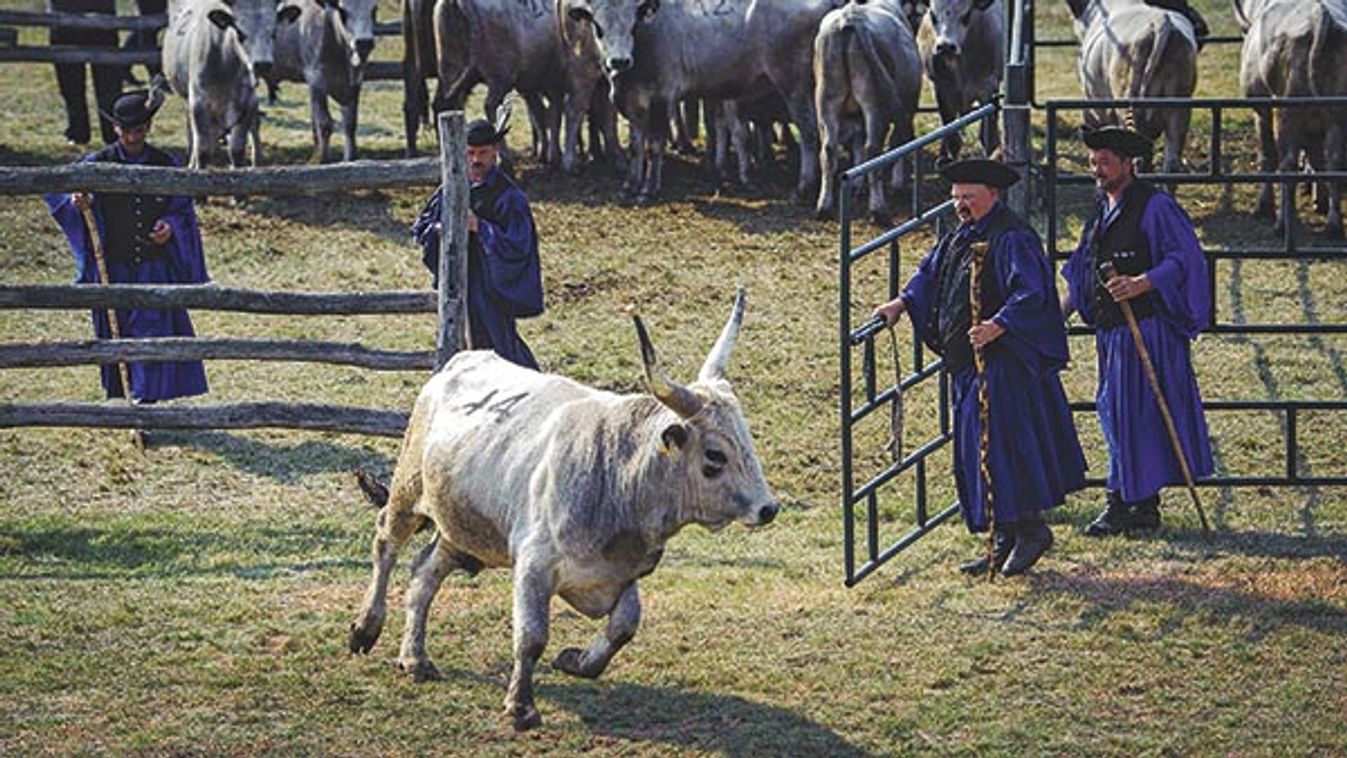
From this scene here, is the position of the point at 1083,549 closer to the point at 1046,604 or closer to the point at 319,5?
the point at 1046,604

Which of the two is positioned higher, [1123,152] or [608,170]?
[1123,152]

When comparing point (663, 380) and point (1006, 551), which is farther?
point (1006, 551)

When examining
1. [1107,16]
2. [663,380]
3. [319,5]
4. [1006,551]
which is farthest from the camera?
[319,5]

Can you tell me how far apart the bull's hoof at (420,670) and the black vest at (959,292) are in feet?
8.85

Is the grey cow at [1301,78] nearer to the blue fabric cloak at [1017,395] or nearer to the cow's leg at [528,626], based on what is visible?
the blue fabric cloak at [1017,395]

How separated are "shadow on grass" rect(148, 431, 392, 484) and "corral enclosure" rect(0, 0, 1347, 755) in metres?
0.03

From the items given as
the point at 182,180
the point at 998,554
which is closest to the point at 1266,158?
the point at 998,554

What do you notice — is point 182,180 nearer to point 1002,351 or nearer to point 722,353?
point 1002,351

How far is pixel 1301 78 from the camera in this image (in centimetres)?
1812

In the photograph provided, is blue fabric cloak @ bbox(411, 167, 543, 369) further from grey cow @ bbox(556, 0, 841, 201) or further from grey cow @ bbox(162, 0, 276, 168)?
grey cow @ bbox(162, 0, 276, 168)

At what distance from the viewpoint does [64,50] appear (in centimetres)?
2222

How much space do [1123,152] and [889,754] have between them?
3.62 meters

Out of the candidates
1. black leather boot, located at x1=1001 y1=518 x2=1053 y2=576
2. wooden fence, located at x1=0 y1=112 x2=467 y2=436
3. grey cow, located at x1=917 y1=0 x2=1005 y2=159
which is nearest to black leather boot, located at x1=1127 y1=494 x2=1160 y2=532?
black leather boot, located at x1=1001 y1=518 x2=1053 y2=576

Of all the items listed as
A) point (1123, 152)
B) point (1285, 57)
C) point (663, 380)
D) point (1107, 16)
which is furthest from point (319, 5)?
point (663, 380)
